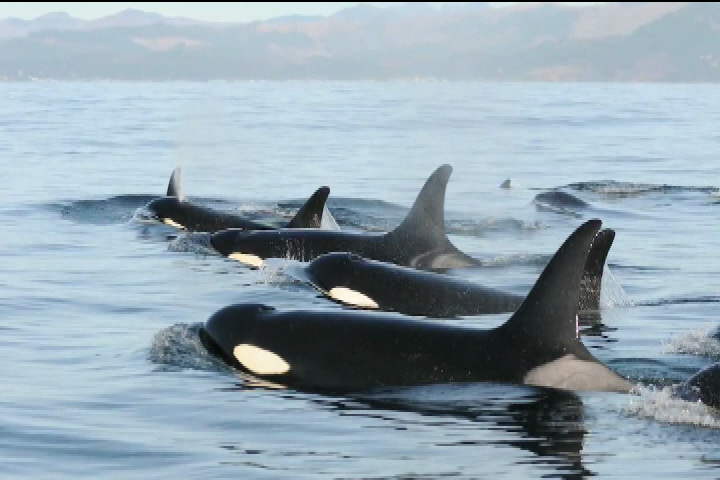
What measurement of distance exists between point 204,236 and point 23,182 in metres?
11.4

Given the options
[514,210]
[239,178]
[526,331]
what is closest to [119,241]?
[514,210]

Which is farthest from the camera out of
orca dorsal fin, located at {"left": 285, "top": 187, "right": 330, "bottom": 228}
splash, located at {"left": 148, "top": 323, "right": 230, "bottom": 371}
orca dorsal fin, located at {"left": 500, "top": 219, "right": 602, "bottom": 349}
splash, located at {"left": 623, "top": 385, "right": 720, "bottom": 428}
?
orca dorsal fin, located at {"left": 285, "top": 187, "right": 330, "bottom": 228}

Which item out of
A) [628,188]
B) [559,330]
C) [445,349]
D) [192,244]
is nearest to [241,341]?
[445,349]

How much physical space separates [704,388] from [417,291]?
4.47 m

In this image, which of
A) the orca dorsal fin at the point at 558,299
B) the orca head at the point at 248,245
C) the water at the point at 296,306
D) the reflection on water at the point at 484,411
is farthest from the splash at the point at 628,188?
the reflection on water at the point at 484,411

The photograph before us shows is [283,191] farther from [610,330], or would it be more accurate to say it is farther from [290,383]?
[290,383]

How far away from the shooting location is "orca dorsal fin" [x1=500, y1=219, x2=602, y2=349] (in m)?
9.34

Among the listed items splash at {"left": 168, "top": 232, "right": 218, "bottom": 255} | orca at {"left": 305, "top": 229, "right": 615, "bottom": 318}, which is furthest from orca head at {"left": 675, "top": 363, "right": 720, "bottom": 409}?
splash at {"left": 168, "top": 232, "right": 218, "bottom": 255}

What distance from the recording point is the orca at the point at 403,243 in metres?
15.4

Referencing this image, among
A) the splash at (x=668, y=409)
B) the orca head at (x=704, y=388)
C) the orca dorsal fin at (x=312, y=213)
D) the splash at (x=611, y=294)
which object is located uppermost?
the orca dorsal fin at (x=312, y=213)

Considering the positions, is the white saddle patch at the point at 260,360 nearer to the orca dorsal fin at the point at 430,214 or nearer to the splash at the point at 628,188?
the orca dorsal fin at the point at 430,214

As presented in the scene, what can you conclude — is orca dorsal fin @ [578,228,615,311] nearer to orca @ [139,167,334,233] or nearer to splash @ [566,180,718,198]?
orca @ [139,167,334,233]

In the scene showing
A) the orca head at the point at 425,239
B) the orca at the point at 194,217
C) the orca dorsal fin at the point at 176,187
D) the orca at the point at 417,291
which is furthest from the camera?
the orca dorsal fin at the point at 176,187

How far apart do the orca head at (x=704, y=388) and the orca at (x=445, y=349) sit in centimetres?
41
